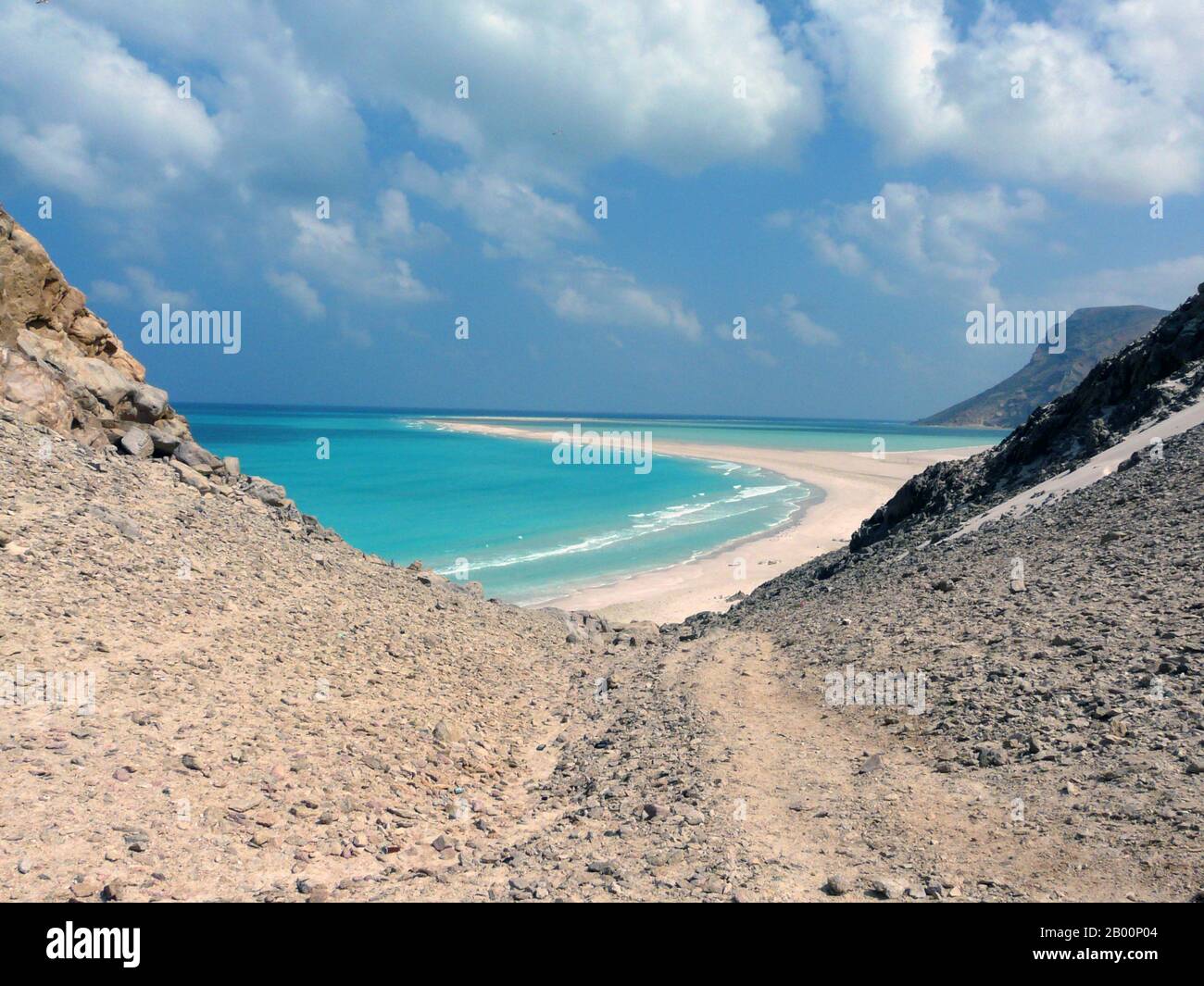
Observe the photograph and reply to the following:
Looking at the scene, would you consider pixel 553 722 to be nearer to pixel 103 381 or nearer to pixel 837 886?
pixel 837 886

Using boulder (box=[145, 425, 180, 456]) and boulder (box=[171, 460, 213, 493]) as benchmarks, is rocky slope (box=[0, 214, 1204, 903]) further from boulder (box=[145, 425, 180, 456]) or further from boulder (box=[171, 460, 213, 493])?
boulder (box=[145, 425, 180, 456])

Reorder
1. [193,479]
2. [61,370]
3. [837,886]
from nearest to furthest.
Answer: [837,886]
[193,479]
[61,370]

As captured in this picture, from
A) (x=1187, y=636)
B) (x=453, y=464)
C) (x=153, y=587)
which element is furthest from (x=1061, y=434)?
(x=453, y=464)

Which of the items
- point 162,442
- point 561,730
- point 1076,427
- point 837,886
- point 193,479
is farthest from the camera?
point 1076,427

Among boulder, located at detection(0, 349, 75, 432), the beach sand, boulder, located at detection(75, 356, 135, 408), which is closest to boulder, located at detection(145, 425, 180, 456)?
boulder, located at detection(75, 356, 135, 408)

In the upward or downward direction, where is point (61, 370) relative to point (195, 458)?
upward

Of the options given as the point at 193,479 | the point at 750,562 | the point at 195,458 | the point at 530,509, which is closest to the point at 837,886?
the point at 193,479
